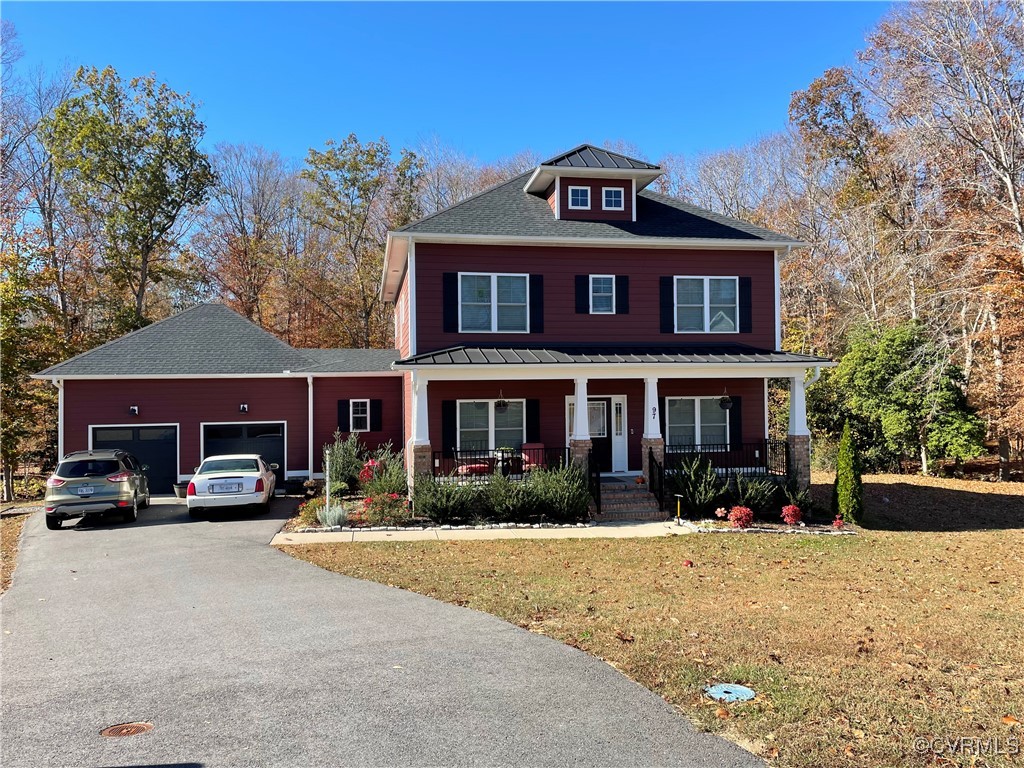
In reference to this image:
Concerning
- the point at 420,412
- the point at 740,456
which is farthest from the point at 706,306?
the point at 420,412

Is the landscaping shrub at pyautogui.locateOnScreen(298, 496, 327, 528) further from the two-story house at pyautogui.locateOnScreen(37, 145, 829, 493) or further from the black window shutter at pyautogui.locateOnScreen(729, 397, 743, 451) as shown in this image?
the black window shutter at pyautogui.locateOnScreen(729, 397, 743, 451)

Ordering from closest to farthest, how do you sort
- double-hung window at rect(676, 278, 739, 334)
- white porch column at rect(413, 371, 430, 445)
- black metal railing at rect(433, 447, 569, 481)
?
white porch column at rect(413, 371, 430, 445), black metal railing at rect(433, 447, 569, 481), double-hung window at rect(676, 278, 739, 334)

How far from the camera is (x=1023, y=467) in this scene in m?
23.9

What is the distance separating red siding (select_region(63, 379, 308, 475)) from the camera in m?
19.1

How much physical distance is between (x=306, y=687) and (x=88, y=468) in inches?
475

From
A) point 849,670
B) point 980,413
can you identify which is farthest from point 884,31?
point 849,670

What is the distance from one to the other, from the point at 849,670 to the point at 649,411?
10.4m

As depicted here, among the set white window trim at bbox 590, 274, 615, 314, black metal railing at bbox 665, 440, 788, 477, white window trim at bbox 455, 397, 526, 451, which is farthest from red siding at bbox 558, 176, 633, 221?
black metal railing at bbox 665, 440, 788, 477

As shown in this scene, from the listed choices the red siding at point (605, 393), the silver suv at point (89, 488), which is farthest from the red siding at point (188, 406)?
the red siding at point (605, 393)

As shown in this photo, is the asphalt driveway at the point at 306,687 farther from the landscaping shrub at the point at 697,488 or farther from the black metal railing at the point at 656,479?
the landscaping shrub at the point at 697,488

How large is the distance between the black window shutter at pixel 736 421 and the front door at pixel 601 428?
10.9 feet

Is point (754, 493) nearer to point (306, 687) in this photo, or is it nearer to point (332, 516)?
point (332, 516)

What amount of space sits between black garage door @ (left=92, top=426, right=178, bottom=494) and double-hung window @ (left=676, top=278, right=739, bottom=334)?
15.0 m

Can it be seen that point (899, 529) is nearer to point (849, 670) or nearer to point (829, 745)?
point (849, 670)
